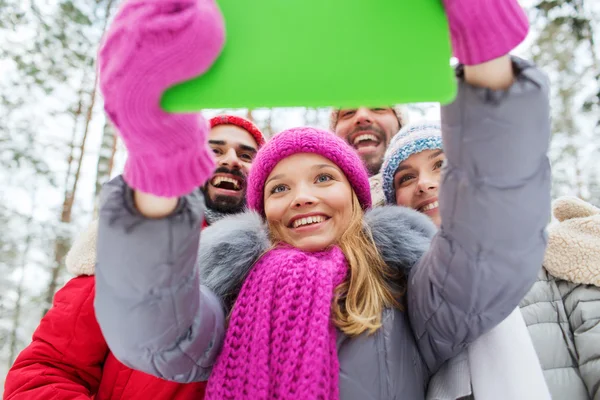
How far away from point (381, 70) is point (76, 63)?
25.3 feet

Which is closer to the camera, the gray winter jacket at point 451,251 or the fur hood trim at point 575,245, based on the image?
the gray winter jacket at point 451,251

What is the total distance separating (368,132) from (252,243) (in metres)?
1.48

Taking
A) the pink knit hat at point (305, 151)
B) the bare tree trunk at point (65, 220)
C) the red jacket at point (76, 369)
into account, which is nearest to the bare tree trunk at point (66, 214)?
the bare tree trunk at point (65, 220)

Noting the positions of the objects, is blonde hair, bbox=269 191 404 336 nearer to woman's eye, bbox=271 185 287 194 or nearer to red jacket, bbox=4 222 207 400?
woman's eye, bbox=271 185 287 194

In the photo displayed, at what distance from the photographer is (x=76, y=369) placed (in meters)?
1.65

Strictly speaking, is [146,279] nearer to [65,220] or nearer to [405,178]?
[405,178]

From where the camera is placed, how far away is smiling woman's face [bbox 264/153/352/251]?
1525 mm

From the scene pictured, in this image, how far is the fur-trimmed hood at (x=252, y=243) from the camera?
139 centimetres

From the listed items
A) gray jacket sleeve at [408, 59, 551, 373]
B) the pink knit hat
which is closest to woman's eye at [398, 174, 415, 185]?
the pink knit hat

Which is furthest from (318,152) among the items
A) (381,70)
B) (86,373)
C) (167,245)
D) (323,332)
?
(86,373)

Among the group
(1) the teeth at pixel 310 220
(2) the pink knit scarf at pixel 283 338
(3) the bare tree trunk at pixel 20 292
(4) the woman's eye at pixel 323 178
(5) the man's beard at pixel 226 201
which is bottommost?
(3) the bare tree trunk at pixel 20 292

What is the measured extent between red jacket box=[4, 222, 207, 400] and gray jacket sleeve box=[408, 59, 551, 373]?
966 millimetres

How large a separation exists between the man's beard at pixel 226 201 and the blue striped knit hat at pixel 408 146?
29.7 inches

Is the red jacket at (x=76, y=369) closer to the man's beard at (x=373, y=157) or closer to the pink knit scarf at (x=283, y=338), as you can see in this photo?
the pink knit scarf at (x=283, y=338)
